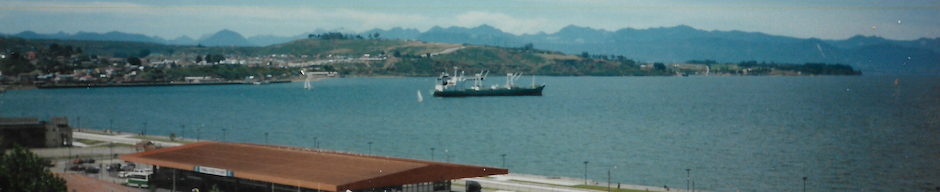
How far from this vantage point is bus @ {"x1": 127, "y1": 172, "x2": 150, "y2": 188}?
23766 millimetres

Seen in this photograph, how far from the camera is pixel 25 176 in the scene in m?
→ 18.3

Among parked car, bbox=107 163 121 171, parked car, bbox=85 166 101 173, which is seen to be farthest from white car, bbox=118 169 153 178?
parked car, bbox=85 166 101 173

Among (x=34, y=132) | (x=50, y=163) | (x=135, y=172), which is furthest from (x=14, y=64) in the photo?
(x=135, y=172)

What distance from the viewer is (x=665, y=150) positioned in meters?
46.9

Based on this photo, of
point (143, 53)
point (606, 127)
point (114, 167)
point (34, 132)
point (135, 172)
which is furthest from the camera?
point (143, 53)

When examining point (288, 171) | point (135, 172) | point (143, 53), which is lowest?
point (135, 172)

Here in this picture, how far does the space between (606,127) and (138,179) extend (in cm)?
4383

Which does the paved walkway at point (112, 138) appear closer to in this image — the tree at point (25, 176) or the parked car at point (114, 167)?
the parked car at point (114, 167)

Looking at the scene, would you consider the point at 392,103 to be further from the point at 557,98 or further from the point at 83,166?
the point at 83,166

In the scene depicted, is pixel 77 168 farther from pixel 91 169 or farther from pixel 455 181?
pixel 455 181

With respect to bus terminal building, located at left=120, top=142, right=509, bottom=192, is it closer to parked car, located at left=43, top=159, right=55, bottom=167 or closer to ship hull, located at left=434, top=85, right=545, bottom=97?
parked car, located at left=43, top=159, right=55, bottom=167

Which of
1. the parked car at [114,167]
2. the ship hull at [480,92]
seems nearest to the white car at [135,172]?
the parked car at [114,167]

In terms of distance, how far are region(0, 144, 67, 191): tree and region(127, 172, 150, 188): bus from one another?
4.89 meters

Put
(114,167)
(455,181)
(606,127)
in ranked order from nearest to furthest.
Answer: (455,181) < (114,167) < (606,127)
